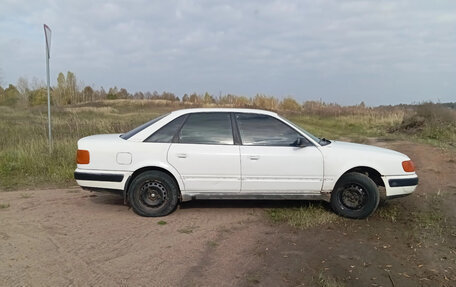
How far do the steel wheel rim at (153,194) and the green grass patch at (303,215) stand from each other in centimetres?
159

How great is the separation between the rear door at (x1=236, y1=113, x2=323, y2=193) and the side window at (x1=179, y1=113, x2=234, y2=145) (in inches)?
10.2

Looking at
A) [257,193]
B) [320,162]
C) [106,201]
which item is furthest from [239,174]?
[106,201]

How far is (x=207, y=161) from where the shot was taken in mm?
5242

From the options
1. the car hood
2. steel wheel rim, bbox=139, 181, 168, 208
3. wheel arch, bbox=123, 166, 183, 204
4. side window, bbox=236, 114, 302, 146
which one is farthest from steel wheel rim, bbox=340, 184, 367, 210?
steel wheel rim, bbox=139, 181, 168, 208

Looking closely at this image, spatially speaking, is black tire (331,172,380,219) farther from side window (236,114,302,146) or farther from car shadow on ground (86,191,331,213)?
side window (236,114,302,146)

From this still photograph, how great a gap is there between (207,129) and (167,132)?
589mm

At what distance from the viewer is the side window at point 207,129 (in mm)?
5363

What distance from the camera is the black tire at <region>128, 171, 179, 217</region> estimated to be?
527 cm

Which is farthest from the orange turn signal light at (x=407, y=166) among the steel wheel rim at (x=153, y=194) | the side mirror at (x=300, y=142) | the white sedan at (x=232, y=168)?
the steel wheel rim at (x=153, y=194)

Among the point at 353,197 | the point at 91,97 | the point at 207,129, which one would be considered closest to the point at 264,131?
the point at 207,129

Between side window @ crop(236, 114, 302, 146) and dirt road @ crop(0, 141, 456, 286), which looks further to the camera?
side window @ crop(236, 114, 302, 146)

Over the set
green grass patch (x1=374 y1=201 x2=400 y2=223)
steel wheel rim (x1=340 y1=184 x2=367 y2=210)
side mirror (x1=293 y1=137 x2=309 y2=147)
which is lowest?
green grass patch (x1=374 y1=201 x2=400 y2=223)

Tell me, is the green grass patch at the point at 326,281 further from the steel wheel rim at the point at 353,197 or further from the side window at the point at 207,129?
the side window at the point at 207,129

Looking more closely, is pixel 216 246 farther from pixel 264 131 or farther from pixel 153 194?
pixel 264 131
